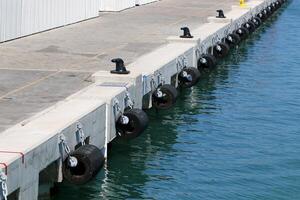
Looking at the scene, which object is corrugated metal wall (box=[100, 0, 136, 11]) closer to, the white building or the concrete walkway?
the concrete walkway

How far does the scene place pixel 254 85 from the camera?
102 feet

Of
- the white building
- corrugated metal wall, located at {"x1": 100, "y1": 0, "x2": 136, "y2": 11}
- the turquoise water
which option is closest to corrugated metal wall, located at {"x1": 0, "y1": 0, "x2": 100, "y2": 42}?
the white building

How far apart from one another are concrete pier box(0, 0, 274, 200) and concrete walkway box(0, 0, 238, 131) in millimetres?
24

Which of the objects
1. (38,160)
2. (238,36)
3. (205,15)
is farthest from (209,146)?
(205,15)

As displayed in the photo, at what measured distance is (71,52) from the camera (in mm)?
28438

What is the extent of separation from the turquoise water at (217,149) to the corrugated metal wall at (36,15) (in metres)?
6.95

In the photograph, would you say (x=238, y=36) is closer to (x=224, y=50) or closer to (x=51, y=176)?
(x=224, y=50)

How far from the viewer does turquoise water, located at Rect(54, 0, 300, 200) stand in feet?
58.1

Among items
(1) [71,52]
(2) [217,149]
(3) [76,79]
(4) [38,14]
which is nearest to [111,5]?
(4) [38,14]

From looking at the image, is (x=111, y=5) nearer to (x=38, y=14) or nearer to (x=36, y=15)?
(x=38, y=14)

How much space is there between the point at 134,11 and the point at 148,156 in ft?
85.9

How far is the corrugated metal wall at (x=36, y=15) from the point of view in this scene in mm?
30438

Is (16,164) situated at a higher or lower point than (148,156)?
higher

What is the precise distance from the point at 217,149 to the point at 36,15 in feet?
46.4
